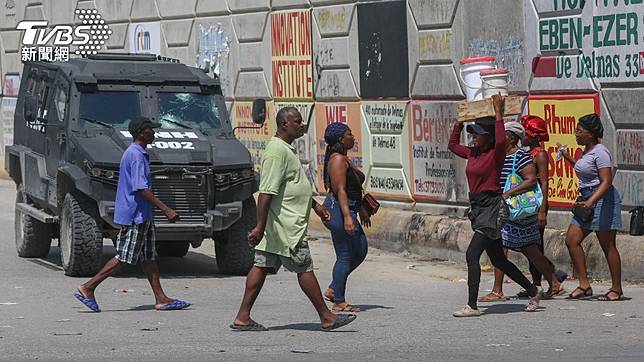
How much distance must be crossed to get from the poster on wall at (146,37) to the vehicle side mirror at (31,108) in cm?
774

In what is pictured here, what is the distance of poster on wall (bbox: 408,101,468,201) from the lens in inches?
667

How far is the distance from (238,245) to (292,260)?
4503mm

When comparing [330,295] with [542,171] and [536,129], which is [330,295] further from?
[536,129]

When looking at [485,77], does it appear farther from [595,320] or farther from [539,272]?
[595,320]

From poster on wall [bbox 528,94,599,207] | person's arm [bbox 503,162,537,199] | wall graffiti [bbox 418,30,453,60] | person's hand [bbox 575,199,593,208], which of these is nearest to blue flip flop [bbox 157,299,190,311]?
person's arm [bbox 503,162,537,199]

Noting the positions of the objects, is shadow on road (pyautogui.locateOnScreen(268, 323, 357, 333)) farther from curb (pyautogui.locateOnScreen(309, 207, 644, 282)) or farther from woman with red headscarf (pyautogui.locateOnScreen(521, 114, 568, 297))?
curb (pyautogui.locateOnScreen(309, 207, 644, 282))

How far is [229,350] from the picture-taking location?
9.90m

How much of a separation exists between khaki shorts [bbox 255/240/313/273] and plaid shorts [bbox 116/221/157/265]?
176 centimetres

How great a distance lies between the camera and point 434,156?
57.1 ft

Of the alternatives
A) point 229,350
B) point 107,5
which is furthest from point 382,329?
point 107,5

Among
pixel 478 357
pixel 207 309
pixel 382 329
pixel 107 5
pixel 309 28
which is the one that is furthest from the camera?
pixel 107 5

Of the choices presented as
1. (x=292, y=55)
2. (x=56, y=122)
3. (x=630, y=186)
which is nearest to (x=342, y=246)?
(x=630, y=186)

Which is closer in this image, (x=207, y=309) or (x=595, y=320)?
(x=595, y=320)

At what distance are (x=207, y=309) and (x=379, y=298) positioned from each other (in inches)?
71.3
